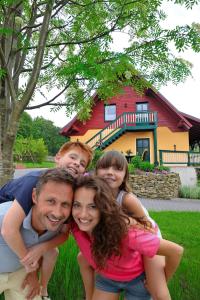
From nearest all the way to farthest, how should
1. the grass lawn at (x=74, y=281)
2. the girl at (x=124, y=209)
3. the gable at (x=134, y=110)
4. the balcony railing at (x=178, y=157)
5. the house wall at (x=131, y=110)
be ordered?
the girl at (x=124, y=209) → the grass lawn at (x=74, y=281) → the balcony railing at (x=178, y=157) → the gable at (x=134, y=110) → the house wall at (x=131, y=110)

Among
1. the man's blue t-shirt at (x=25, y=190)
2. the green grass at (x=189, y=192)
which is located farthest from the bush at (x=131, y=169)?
the man's blue t-shirt at (x=25, y=190)

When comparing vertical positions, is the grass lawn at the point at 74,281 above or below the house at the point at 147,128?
below

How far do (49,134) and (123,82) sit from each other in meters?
62.4

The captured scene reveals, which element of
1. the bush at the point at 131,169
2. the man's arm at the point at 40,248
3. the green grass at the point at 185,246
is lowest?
the green grass at the point at 185,246

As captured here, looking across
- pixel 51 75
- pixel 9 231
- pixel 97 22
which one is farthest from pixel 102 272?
pixel 51 75

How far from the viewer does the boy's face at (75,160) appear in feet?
8.89

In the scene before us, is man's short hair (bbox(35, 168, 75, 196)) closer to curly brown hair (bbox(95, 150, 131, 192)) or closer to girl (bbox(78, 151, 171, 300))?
girl (bbox(78, 151, 171, 300))

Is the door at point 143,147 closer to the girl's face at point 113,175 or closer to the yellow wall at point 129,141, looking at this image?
the yellow wall at point 129,141

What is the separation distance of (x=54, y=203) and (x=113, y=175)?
0.62 metres

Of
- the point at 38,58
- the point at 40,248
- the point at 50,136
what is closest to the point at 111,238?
the point at 40,248

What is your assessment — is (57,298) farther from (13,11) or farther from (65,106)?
(13,11)

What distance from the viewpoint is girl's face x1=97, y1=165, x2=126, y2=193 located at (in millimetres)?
2650

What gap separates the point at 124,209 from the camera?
2.53 m

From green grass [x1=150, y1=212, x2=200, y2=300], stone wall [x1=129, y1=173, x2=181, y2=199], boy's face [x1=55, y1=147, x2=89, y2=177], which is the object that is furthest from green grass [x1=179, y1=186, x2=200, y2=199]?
boy's face [x1=55, y1=147, x2=89, y2=177]
